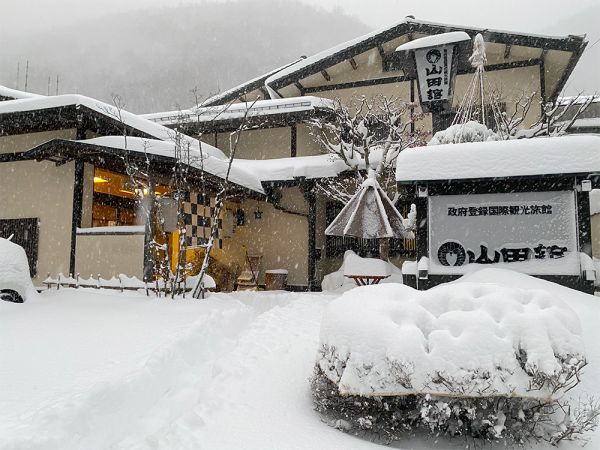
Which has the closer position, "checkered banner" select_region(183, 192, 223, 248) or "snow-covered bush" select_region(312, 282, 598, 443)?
"snow-covered bush" select_region(312, 282, 598, 443)

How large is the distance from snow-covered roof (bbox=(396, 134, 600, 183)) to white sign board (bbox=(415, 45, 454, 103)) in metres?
1.59

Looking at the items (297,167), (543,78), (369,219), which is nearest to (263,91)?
(297,167)

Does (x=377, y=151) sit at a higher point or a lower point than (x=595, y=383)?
higher

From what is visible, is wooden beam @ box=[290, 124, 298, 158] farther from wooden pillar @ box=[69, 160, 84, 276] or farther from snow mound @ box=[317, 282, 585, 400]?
snow mound @ box=[317, 282, 585, 400]

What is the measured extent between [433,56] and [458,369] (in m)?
6.43

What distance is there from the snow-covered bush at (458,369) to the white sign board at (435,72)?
5.19 m

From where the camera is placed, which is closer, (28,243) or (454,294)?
(454,294)

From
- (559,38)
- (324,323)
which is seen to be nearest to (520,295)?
(324,323)

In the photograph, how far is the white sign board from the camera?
25.2 feet

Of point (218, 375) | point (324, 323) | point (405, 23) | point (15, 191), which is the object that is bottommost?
point (218, 375)

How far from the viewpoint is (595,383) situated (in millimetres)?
3652

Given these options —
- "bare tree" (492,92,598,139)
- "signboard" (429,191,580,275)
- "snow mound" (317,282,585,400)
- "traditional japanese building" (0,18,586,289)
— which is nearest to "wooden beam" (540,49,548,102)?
"traditional japanese building" (0,18,586,289)

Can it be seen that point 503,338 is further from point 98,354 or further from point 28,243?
point 28,243

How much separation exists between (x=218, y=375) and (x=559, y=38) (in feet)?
43.6
